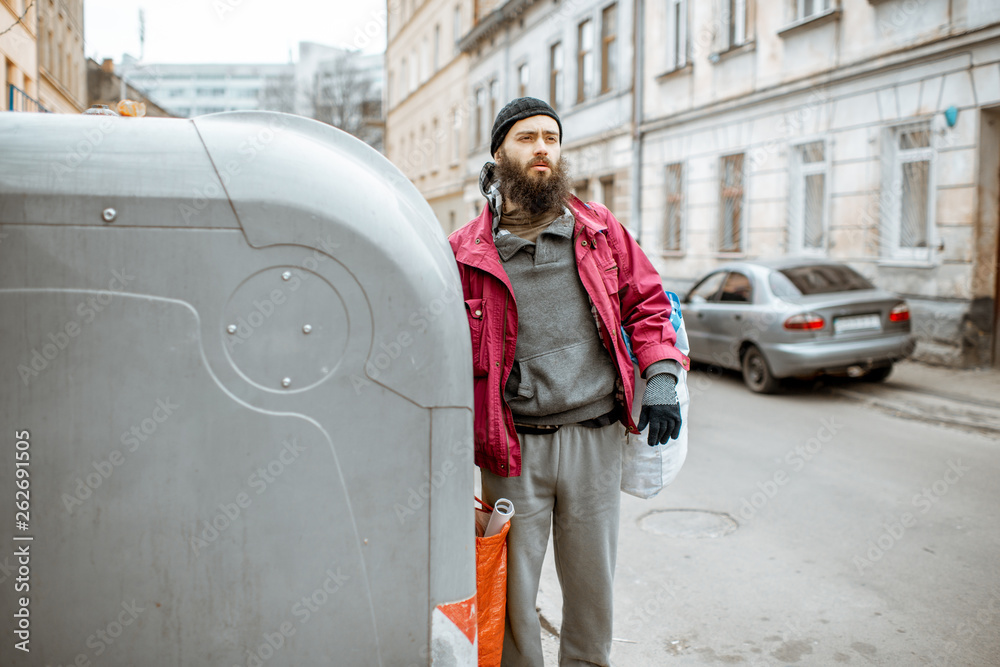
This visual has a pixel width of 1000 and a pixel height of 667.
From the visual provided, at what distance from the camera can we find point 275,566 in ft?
5.62

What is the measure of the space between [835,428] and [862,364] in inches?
74.3

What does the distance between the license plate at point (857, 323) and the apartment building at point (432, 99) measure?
965 inches

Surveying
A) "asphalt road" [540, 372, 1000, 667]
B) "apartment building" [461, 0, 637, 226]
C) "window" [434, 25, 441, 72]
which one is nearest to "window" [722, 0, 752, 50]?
"apartment building" [461, 0, 637, 226]

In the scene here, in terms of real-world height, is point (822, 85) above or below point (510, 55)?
below

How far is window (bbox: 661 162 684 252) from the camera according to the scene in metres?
17.4

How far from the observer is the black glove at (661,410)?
242 cm

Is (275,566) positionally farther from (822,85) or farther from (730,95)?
(730,95)

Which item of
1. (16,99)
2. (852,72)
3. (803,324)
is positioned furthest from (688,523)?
(16,99)

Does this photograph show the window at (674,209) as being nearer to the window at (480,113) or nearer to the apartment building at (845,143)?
the apartment building at (845,143)

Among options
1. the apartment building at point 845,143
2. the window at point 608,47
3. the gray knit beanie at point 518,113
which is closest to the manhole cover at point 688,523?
the gray knit beanie at point 518,113

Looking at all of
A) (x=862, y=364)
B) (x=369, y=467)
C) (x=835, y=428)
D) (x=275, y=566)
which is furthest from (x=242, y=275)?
(x=862, y=364)

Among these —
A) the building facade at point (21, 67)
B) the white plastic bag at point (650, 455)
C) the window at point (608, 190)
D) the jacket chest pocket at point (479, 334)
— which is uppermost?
the building facade at point (21, 67)

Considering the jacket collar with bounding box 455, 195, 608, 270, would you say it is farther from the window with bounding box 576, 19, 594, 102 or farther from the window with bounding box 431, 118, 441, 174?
the window with bounding box 431, 118, 441, 174

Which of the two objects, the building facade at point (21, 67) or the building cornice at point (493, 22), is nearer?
the building facade at point (21, 67)
